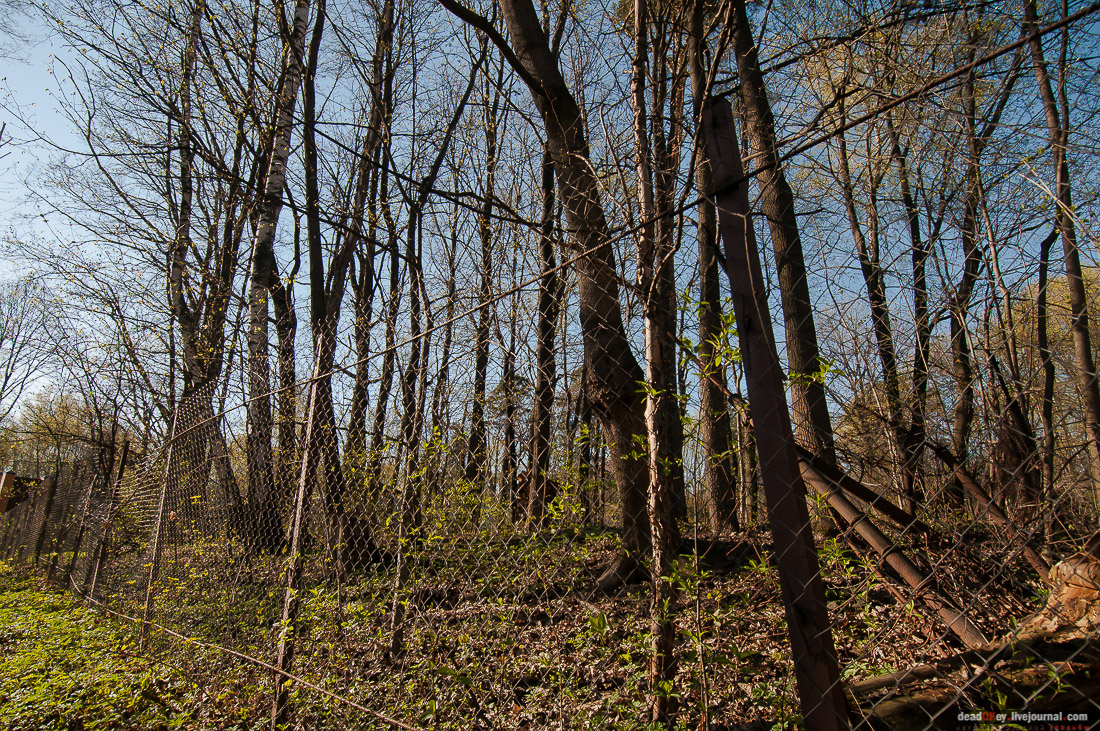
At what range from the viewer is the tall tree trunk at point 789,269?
1871 mm

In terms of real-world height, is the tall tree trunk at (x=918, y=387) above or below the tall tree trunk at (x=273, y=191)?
below

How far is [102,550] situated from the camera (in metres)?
6.66

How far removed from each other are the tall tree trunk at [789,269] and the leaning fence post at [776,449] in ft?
0.46

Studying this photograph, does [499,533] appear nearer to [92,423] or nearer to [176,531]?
[176,531]

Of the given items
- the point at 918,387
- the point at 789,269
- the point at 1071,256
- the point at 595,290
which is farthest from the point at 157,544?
the point at 1071,256

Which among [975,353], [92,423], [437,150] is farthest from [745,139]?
[92,423]

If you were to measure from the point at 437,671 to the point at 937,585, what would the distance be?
222 cm

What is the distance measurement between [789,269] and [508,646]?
9.54ft

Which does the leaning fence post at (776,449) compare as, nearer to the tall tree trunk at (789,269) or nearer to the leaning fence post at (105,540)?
the tall tree trunk at (789,269)

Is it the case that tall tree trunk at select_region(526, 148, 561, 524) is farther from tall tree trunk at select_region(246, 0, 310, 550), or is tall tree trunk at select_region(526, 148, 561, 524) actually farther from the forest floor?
tall tree trunk at select_region(246, 0, 310, 550)

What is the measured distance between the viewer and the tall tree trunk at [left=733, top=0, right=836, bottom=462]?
1.87 metres

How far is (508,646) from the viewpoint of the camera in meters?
2.59

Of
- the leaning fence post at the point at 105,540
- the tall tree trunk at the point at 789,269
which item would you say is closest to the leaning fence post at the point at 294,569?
the tall tree trunk at the point at 789,269

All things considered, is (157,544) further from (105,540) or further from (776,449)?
(776,449)
